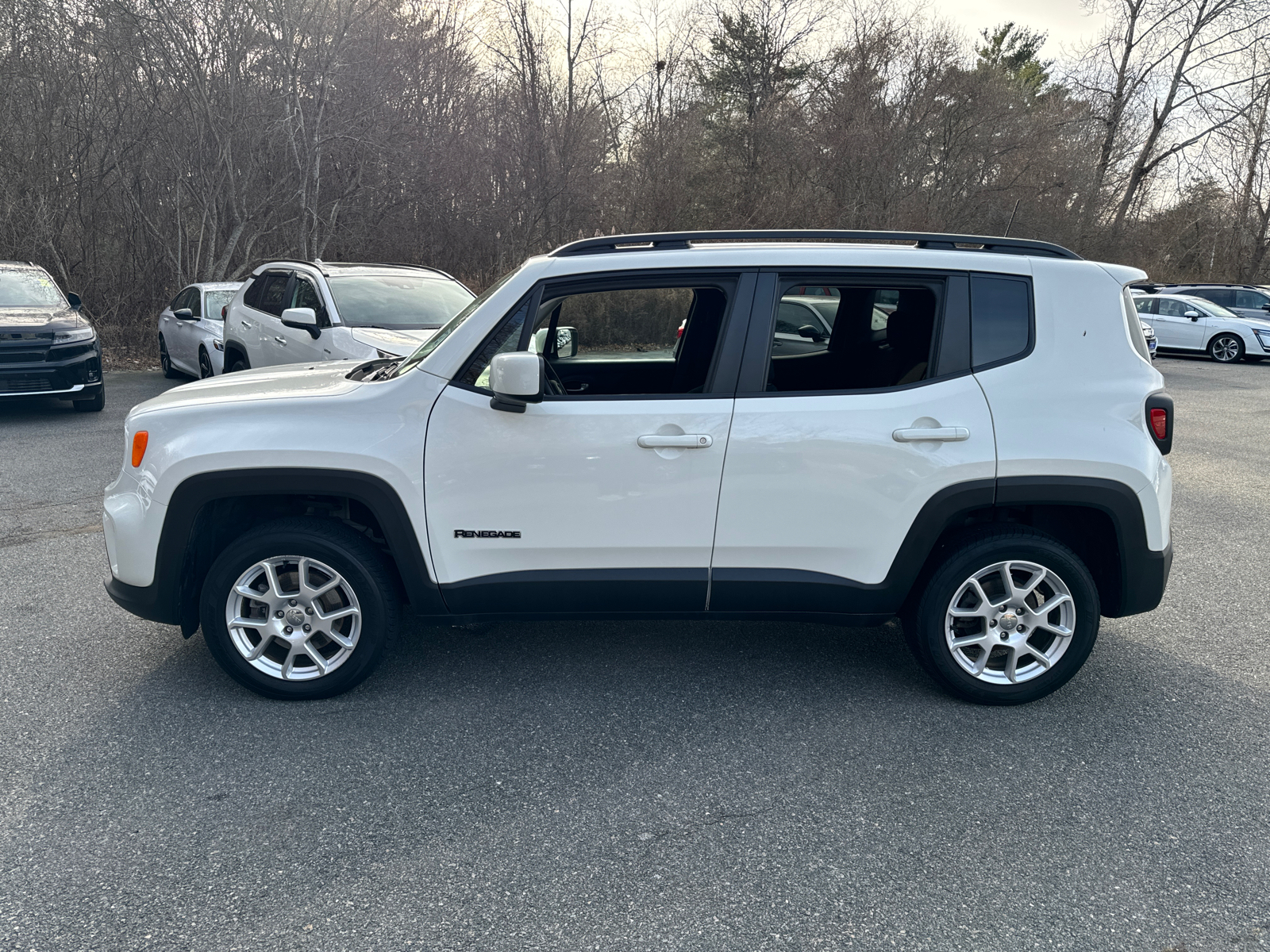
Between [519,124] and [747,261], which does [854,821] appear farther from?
[519,124]

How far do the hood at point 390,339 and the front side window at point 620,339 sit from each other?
3.67 m

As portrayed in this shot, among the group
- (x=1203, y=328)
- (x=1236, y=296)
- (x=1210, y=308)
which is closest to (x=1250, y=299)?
(x=1236, y=296)

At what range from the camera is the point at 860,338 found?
4152 millimetres

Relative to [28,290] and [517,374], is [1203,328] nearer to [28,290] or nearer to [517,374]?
[28,290]

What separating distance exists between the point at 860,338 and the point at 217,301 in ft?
37.9

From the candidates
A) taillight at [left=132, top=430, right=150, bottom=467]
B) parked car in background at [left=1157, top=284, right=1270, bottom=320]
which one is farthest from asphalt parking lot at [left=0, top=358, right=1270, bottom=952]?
parked car in background at [left=1157, top=284, right=1270, bottom=320]

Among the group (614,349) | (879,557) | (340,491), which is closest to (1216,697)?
(879,557)

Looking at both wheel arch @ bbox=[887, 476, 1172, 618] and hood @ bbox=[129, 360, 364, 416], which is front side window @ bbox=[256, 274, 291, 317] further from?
wheel arch @ bbox=[887, 476, 1172, 618]

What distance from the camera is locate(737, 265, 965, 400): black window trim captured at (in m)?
3.83

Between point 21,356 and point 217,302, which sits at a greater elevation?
point 217,302

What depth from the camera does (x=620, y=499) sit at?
12.4 feet

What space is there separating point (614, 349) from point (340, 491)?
66.9 inches

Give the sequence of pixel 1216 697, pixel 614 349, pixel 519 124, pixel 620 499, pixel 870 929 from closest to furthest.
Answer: pixel 870 929 → pixel 620 499 → pixel 1216 697 → pixel 614 349 → pixel 519 124

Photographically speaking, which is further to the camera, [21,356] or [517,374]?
[21,356]
